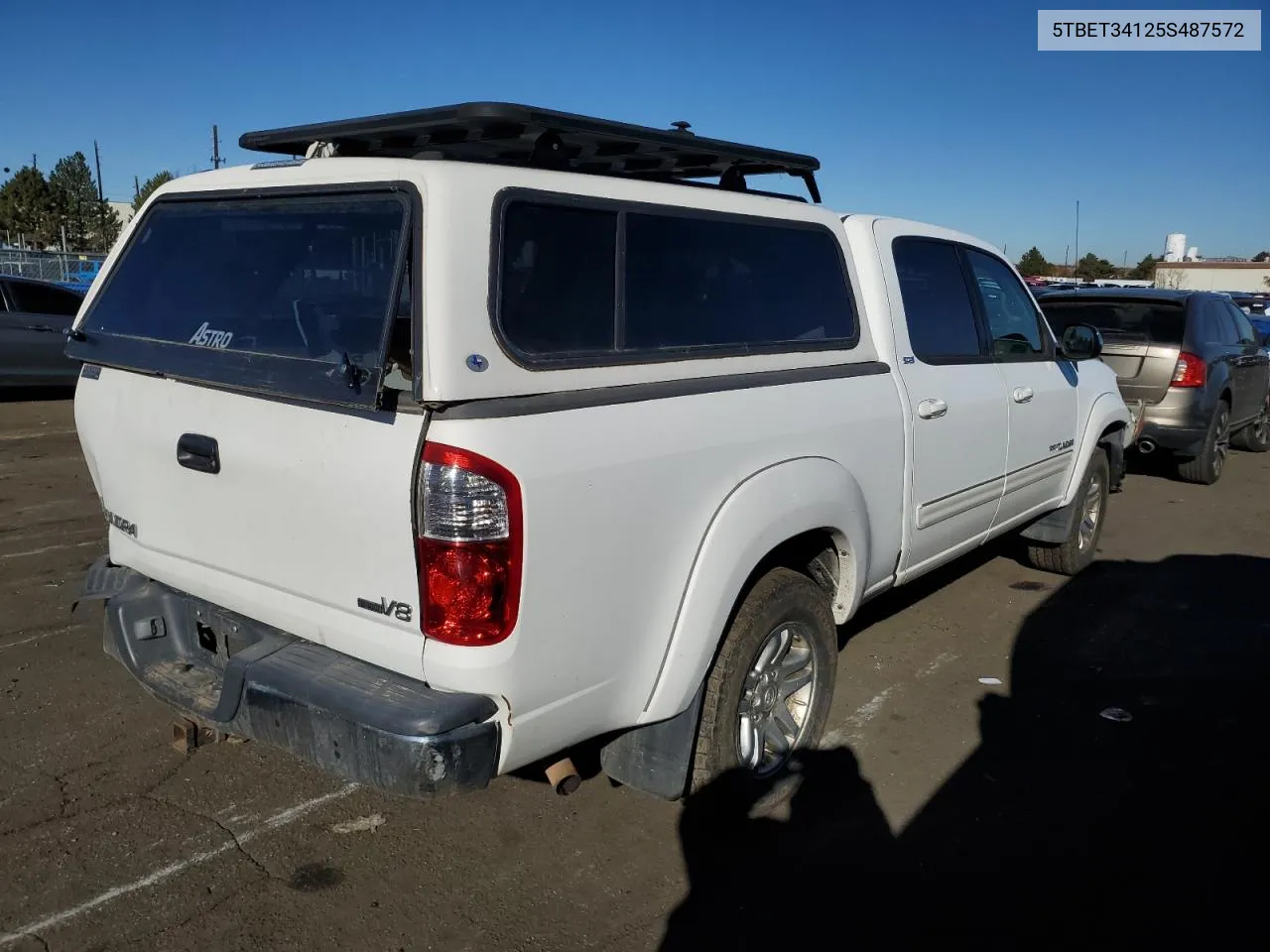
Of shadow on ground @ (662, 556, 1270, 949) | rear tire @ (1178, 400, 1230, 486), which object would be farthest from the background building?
shadow on ground @ (662, 556, 1270, 949)

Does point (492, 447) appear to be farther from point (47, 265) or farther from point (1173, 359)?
point (47, 265)

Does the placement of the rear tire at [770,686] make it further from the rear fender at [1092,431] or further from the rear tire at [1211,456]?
the rear tire at [1211,456]

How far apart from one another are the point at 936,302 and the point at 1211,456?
658cm

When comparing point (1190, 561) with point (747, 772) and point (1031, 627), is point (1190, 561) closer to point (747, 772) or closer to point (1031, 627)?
point (1031, 627)

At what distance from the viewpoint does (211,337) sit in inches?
121

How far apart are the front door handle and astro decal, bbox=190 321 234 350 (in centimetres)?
258

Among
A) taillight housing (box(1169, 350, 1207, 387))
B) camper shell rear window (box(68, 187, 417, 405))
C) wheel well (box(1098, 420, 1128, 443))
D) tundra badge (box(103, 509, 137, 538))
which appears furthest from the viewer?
taillight housing (box(1169, 350, 1207, 387))

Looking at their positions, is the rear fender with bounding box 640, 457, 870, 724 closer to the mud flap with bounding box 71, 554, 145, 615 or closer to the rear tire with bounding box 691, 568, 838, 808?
the rear tire with bounding box 691, 568, 838, 808

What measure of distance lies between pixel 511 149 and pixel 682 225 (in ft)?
3.12

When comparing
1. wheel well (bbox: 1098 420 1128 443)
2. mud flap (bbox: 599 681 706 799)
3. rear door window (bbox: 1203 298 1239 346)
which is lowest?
mud flap (bbox: 599 681 706 799)

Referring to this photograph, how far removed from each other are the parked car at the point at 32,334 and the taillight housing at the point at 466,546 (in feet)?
39.6

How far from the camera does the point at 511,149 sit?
12.6ft

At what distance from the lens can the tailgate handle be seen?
112 inches

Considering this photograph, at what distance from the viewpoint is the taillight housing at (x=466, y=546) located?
238 centimetres
